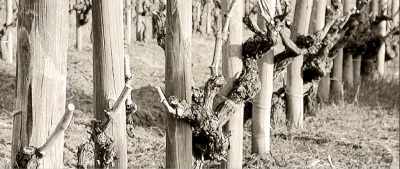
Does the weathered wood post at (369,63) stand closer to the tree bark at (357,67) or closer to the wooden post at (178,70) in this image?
the tree bark at (357,67)

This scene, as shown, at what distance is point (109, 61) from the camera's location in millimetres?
3717

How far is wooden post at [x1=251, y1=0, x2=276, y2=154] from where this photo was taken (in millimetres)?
5789

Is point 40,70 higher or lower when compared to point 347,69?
lower

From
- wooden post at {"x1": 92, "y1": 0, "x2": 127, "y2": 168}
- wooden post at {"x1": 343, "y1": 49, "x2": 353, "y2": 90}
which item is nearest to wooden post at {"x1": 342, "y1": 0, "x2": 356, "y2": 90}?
wooden post at {"x1": 343, "y1": 49, "x2": 353, "y2": 90}

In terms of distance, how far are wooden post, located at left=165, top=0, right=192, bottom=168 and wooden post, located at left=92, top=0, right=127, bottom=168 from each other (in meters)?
0.46

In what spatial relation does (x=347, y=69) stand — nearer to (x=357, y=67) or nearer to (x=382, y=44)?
(x=357, y=67)

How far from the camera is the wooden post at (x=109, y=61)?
3.70 meters

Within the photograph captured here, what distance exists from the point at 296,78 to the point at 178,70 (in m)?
2.96

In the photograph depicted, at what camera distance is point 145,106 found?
7.62 metres

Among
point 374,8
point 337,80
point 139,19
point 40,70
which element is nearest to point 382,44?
point 374,8

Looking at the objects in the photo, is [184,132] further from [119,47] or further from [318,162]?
[318,162]

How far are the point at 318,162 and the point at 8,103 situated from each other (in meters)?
3.61

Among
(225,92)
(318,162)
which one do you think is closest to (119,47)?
(225,92)

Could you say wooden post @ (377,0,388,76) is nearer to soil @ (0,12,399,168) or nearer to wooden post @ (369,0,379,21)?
wooden post @ (369,0,379,21)
